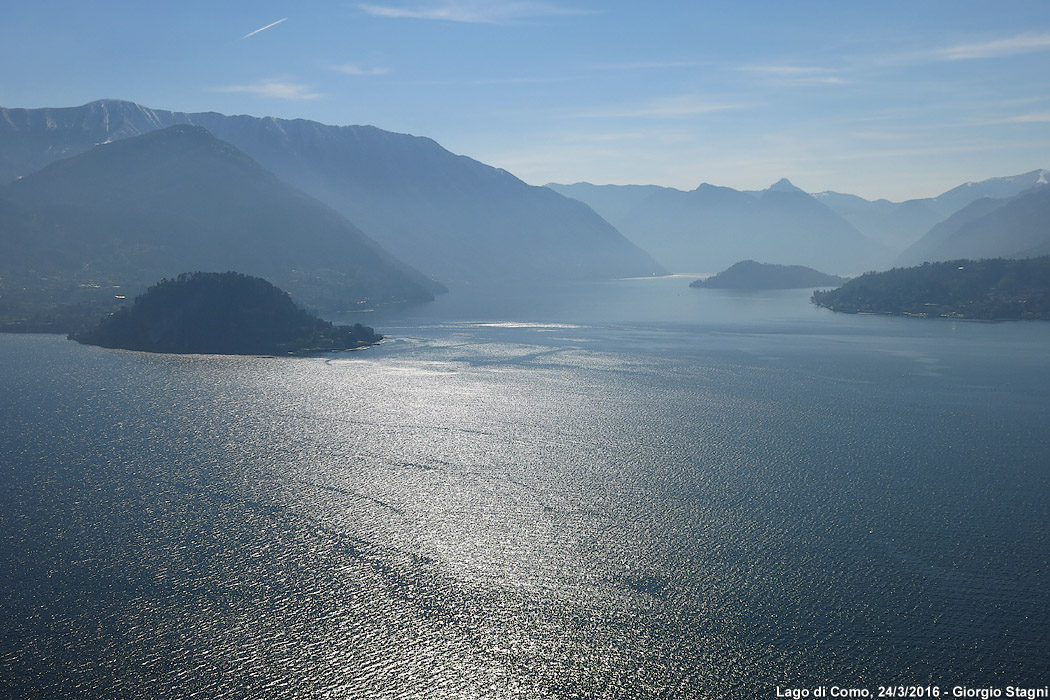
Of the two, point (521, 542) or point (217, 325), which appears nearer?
point (521, 542)

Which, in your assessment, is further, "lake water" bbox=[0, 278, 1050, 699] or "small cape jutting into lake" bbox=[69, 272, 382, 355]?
"small cape jutting into lake" bbox=[69, 272, 382, 355]

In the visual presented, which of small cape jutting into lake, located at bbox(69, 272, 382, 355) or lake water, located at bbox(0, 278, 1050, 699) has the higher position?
small cape jutting into lake, located at bbox(69, 272, 382, 355)

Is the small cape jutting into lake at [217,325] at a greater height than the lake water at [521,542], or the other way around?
the small cape jutting into lake at [217,325]

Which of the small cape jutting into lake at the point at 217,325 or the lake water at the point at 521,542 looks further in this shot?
the small cape jutting into lake at the point at 217,325

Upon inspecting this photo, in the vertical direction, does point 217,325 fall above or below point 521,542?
above
